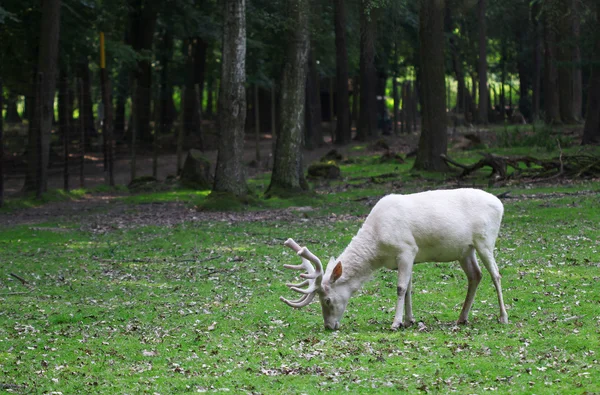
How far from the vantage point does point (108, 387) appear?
747 cm

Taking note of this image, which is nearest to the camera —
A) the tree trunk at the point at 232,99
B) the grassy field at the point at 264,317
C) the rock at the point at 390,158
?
the grassy field at the point at 264,317

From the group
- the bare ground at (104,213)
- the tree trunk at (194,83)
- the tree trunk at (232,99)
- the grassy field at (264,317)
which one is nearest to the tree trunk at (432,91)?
the bare ground at (104,213)

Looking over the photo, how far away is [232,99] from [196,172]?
6.34 meters

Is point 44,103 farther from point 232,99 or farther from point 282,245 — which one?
point 282,245

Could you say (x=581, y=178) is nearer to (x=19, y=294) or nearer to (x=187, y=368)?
(x=19, y=294)

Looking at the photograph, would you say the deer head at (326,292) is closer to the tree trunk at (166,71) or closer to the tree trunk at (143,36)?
the tree trunk at (143,36)

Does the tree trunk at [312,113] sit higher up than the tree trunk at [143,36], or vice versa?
the tree trunk at [143,36]

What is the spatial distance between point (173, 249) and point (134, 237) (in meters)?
1.91

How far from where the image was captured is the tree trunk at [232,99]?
831 inches

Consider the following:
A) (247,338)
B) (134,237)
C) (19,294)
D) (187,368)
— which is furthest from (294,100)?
(187,368)

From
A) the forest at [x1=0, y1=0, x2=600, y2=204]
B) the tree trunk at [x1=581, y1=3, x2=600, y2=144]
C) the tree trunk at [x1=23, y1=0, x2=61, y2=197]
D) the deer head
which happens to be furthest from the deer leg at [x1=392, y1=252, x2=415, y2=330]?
the tree trunk at [x1=581, y1=3, x2=600, y2=144]

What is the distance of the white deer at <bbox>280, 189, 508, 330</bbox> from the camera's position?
9758 mm

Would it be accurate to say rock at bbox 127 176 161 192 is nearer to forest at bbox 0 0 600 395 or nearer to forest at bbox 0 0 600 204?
forest at bbox 0 0 600 395

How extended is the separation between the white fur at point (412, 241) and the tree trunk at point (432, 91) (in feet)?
56.1
